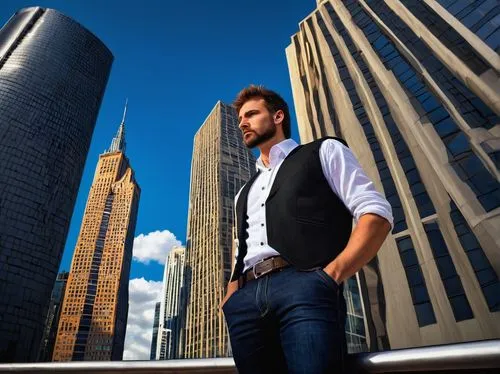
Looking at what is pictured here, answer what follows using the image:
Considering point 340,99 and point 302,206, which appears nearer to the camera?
point 302,206

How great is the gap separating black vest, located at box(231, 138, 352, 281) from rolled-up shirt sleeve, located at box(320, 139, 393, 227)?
4cm

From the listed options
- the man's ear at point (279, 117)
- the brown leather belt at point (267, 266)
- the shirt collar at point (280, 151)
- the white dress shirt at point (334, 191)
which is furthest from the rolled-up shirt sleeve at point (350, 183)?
the man's ear at point (279, 117)

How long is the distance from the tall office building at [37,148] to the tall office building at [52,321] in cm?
5826

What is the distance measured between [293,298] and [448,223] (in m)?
32.6

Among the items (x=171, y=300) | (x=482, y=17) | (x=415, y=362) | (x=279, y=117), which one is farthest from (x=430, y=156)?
(x=171, y=300)

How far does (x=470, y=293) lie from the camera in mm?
26297

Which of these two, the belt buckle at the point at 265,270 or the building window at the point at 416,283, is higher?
the building window at the point at 416,283

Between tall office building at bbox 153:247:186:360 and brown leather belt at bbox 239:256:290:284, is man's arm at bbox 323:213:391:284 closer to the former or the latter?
brown leather belt at bbox 239:256:290:284

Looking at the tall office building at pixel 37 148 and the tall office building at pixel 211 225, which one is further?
the tall office building at pixel 211 225

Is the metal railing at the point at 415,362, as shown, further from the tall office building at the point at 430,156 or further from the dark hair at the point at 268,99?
the tall office building at the point at 430,156

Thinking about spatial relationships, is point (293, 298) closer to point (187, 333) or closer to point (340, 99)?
point (340, 99)

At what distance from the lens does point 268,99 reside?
7.91 feet

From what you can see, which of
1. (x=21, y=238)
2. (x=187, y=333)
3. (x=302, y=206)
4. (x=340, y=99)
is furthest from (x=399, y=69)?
(x=187, y=333)

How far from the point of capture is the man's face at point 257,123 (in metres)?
2.28
